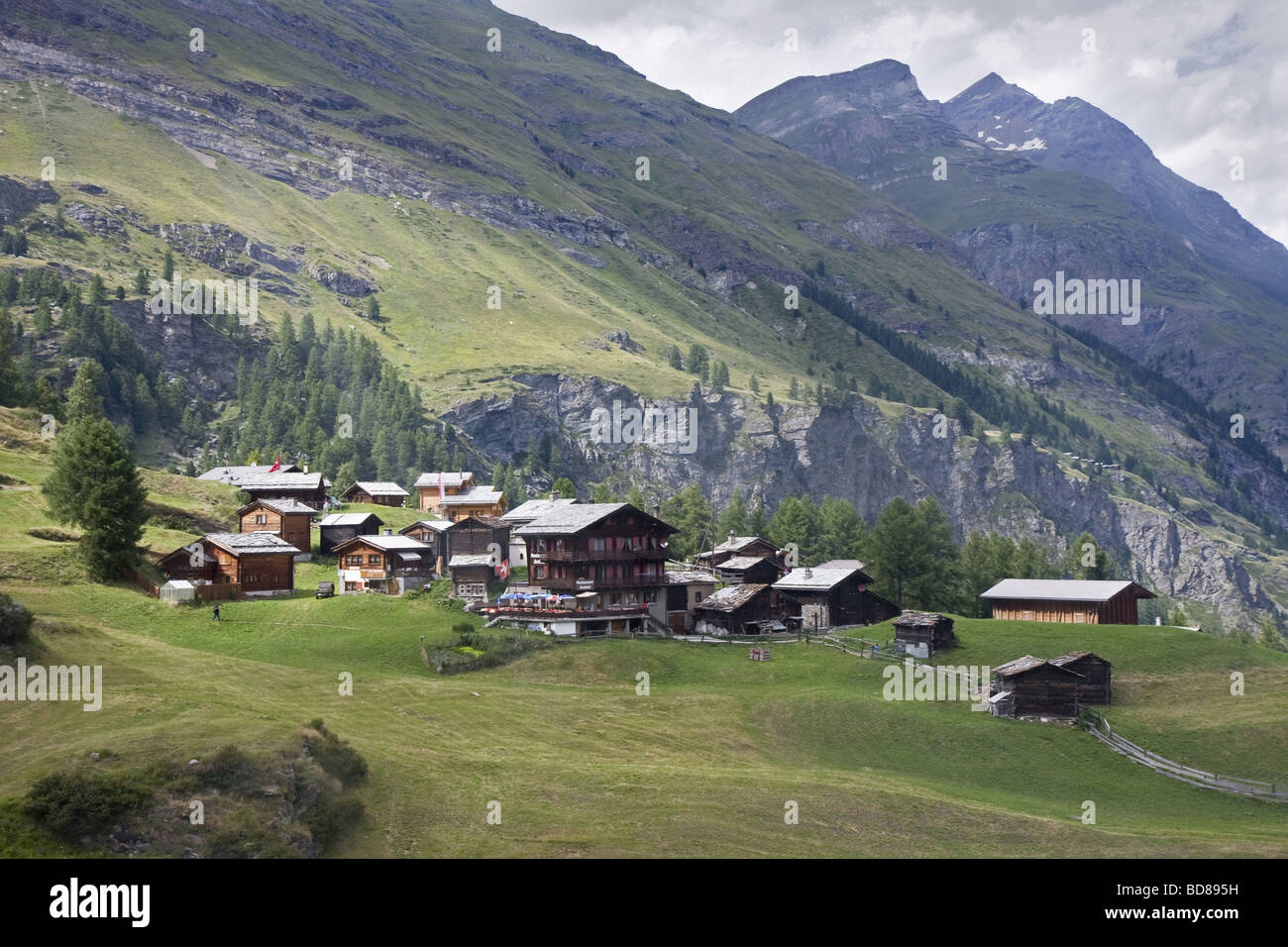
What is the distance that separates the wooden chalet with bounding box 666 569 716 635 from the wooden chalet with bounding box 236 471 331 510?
52.3 m

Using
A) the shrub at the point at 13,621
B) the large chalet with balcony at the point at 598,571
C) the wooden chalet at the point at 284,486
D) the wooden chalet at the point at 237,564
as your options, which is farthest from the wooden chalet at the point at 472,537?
the shrub at the point at 13,621

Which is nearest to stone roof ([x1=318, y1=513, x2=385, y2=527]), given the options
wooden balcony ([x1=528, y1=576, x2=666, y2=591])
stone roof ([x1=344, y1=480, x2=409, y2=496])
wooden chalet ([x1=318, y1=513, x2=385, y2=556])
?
wooden chalet ([x1=318, y1=513, x2=385, y2=556])

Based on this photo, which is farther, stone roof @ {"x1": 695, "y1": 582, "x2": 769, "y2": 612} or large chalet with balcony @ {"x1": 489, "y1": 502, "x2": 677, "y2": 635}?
stone roof @ {"x1": 695, "y1": 582, "x2": 769, "y2": 612}

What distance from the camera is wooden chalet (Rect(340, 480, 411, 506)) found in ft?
513

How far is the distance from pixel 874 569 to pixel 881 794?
2438 inches

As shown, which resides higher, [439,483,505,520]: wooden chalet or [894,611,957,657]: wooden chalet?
[439,483,505,520]: wooden chalet

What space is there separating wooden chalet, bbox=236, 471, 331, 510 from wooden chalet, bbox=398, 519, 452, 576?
20858 mm

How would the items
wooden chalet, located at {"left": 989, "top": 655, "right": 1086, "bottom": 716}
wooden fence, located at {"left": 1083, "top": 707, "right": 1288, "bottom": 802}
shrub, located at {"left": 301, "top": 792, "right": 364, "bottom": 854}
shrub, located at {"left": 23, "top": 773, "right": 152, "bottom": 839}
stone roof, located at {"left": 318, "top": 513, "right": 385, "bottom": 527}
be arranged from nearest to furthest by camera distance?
shrub, located at {"left": 23, "top": 773, "right": 152, "bottom": 839} → shrub, located at {"left": 301, "top": 792, "right": 364, "bottom": 854} → wooden fence, located at {"left": 1083, "top": 707, "right": 1288, "bottom": 802} → wooden chalet, located at {"left": 989, "top": 655, "right": 1086, "bottom": 716} → stone roof, located at {"left": 318, "top": 513, "right": 385, "bottom": 527}

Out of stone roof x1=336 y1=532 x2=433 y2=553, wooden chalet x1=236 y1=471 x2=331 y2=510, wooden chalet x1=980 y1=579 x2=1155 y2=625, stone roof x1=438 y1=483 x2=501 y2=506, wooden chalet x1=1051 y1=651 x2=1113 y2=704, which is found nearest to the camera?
wooden chalet x1=1051 y1=651 x2=1113 y2=704

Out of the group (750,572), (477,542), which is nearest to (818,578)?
(750,572)

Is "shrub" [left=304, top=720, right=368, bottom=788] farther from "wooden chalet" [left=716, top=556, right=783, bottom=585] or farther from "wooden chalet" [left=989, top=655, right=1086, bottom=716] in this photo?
"wooden chalet" [left=716, top=556, right=783, bottom=585]

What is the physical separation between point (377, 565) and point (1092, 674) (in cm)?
6297

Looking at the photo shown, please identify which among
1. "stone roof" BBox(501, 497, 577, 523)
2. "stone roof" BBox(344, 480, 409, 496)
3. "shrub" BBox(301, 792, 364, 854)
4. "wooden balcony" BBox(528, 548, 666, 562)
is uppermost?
"stone roof" BBox(344, 480, 409, 496)

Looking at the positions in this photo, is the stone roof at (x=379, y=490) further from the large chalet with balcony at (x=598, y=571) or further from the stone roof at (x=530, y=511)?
the large chalet with balcony at (x=598, y=571)
